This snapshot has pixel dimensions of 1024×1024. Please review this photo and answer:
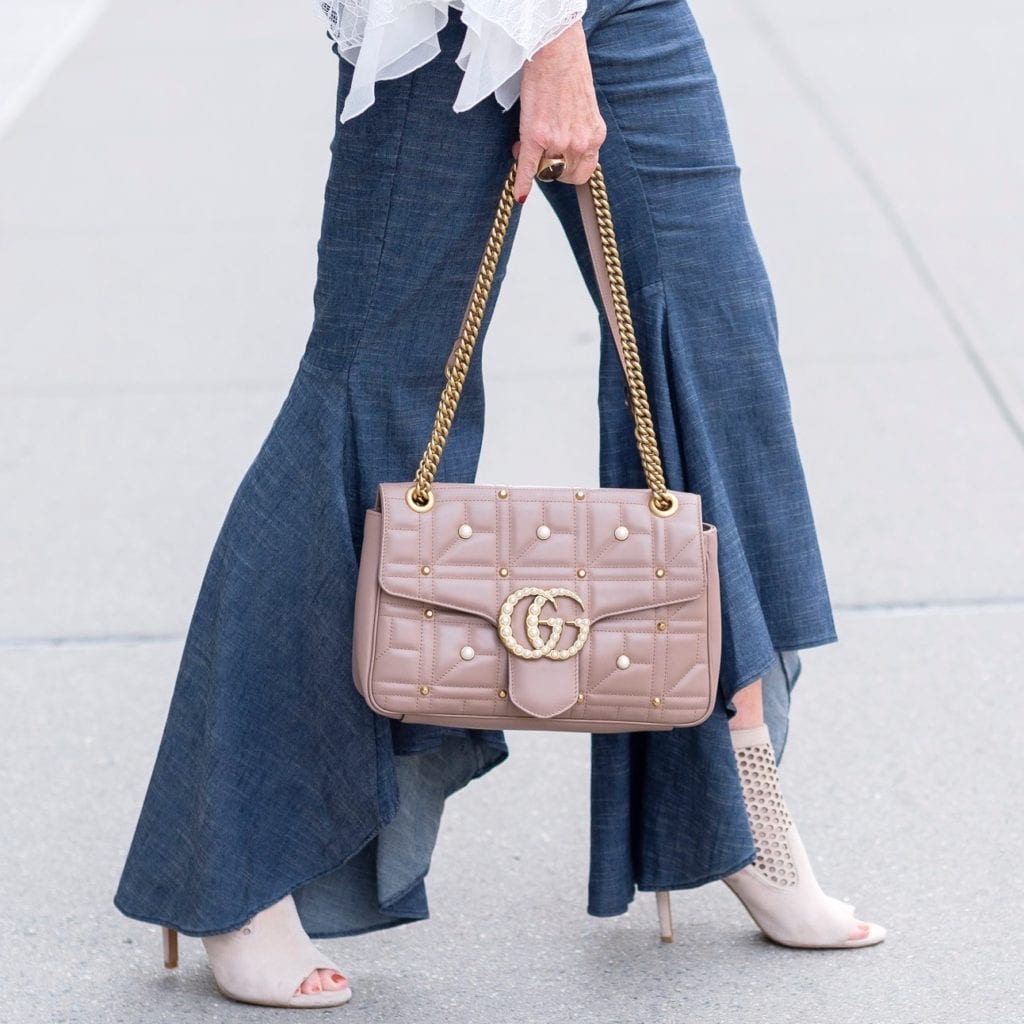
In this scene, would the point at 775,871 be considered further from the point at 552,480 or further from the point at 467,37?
the point at 552,480

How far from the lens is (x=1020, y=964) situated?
223cm

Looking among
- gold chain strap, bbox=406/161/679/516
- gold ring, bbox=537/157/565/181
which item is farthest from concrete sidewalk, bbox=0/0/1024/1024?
gold ring, bbox=537/157/565/181

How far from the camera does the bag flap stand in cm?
192

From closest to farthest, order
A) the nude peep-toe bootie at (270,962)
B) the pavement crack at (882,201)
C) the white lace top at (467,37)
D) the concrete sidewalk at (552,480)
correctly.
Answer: the white lace top at (467,37) → the nude peep-toe bootie at (270,962) → the concrete sidewalk at (552,480) → the pavement crack at (882,201)

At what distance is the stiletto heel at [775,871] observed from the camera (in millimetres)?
2252

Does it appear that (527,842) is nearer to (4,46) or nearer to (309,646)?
(309,646)

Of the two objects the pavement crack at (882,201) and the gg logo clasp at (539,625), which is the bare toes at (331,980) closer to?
the gg logo clasp at (539,625)

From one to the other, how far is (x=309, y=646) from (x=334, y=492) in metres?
0.20

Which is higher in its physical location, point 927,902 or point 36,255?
point 36,255

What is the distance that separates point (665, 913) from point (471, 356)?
81 centimetres

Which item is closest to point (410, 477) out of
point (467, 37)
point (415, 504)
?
point (415, 504)

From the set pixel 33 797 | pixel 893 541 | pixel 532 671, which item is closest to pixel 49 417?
pixel 33 797

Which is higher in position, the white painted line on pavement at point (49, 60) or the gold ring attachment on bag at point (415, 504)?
the white painted line on pavement at point (49, 60)

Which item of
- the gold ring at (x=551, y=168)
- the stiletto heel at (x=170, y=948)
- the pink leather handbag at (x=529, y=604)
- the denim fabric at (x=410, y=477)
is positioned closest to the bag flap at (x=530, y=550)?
the pink leather handbag at (x=529, y=604)
